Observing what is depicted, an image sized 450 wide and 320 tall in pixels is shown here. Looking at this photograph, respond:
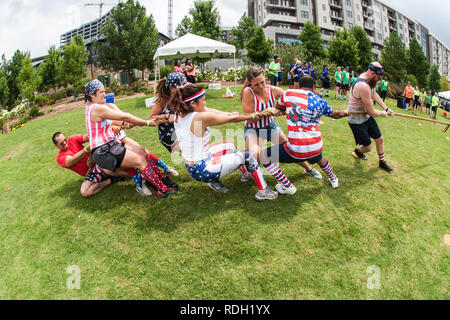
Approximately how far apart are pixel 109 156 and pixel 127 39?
79.7 ft

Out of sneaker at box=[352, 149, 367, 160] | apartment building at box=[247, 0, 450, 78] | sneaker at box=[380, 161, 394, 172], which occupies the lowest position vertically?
sneaker at box=[380, 161, 394, 172]

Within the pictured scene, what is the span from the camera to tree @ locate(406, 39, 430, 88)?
3591 centimetres

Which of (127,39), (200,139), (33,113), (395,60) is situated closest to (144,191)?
(200,139)

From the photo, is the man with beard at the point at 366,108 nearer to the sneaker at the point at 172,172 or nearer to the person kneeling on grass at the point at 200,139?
the person kneeling on grass at the point at 200,139

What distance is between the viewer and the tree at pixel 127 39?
78.5 ft

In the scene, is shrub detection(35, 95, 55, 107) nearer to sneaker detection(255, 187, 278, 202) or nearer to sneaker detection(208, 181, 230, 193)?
sneaker detection(208, 181, 230, 193)

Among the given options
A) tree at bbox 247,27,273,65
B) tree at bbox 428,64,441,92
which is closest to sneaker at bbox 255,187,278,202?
tree at bbox 247,27,273,65

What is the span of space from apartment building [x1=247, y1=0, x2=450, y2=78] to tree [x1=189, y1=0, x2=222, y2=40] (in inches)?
850

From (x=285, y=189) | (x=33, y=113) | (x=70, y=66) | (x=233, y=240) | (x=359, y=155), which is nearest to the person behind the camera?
(x=233, y=240)

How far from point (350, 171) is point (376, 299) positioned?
9.29ft

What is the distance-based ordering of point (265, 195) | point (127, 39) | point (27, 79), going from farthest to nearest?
point (27, 79), point (127, 39), point (265, 195)

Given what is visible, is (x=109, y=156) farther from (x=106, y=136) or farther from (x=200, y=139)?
(x=200, y=139)

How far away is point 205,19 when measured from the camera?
31125mm

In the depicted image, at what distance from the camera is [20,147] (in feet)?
27.9
